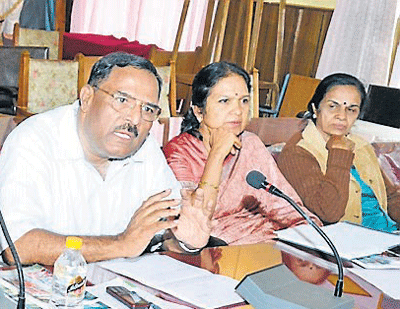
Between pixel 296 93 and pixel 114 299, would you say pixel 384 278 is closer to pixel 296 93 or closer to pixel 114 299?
pixel 114 299

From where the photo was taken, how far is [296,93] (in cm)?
471

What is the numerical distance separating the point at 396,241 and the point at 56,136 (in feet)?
3.58

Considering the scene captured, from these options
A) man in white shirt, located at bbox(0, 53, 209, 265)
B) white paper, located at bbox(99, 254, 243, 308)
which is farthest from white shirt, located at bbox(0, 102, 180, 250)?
white paper, located at bbox(99, 254, 243, 308)

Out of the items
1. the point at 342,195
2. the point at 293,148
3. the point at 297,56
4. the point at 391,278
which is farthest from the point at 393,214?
the point at 297,56

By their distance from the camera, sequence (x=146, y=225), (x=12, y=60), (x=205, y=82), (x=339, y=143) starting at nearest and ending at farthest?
(x=146, y=225) < (x=205, y=82) < (x=339, y=143) < (x=12, y=60)

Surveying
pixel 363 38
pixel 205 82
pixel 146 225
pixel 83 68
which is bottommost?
pixel 146 225

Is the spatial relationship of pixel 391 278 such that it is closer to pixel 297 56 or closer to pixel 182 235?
pixel 182 235

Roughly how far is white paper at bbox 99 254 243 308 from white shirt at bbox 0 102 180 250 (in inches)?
9.9

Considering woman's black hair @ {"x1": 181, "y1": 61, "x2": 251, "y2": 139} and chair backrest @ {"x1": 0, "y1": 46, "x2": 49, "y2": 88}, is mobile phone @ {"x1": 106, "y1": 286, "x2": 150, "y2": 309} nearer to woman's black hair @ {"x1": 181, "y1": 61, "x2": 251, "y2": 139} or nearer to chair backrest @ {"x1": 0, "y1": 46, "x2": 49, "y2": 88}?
woman's black hair @ {"x1": 181, "y1": 61, "x2": 251, "y2": 139}

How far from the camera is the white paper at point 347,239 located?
2053mm

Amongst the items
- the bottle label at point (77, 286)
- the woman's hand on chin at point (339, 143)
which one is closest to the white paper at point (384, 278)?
the bottle label at point (77, 286)

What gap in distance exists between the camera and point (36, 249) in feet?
5.58

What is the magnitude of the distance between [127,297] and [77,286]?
0.12m

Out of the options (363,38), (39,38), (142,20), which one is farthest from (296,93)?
(142,20)
